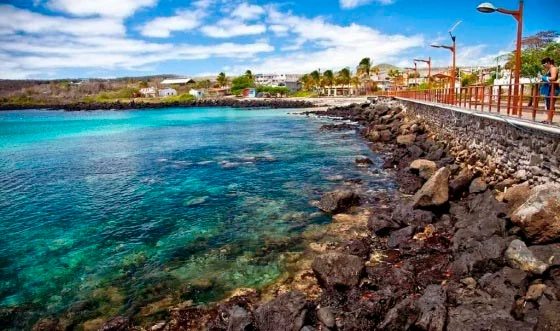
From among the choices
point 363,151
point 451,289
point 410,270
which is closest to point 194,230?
point 410,270

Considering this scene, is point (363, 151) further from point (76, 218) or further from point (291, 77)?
point (291, 77)

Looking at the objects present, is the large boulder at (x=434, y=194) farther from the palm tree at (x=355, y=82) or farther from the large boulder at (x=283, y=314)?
the palm tree at (x=355, y=82)

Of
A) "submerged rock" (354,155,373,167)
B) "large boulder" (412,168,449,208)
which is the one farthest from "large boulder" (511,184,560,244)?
"submerged rock" (354,155,373,167)

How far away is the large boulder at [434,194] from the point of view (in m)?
12.9

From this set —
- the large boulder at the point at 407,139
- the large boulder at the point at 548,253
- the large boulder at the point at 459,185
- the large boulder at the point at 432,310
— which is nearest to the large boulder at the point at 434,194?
the large boulder at the point at 459,185

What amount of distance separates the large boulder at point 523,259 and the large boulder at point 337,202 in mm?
6766

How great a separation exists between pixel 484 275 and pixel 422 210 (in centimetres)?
471

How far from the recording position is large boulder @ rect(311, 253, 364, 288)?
28.8 ft

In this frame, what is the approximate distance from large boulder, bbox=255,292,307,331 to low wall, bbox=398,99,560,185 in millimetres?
8349

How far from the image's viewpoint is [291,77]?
194 meters

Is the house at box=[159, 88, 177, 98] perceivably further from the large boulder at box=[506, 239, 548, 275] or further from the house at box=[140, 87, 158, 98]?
the large boulder at box=[506, 239, 548, 275]

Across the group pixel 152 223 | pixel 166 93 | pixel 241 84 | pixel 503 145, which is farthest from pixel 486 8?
pixel 166 93

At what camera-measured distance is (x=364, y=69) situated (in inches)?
5384

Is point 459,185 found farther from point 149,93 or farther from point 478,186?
point 149,93
